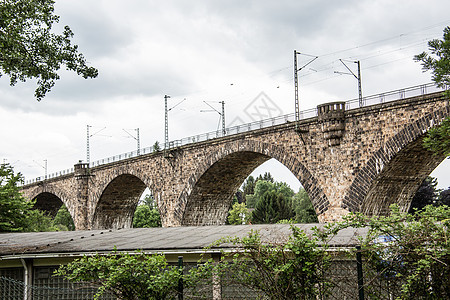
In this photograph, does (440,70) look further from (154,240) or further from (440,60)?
(154,240)

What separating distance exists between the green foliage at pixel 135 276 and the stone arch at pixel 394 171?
45.5 feet

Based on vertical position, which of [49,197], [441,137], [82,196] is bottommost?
[82,196]

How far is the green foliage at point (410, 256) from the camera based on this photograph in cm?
605

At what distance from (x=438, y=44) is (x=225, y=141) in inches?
625

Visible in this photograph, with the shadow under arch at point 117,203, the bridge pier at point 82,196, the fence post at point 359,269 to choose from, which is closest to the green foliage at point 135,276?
the fence post at point 359,269

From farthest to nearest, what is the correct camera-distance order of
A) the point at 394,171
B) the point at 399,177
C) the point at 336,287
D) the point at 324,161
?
the point at 324,161
the point at 399,177
the point at 394,171
the point at 336,287

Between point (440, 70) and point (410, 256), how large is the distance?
8.35 m

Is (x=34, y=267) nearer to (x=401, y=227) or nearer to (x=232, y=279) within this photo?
(x=232, y=279)

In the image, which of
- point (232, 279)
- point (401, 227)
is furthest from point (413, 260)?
point (232, 279)

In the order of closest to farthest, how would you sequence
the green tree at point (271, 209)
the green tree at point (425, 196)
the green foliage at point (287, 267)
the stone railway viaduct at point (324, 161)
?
the green foliage at point (287, 267)
the stone railway viaduct at point (324, 161)
the green tree at point (425, 196)
the green tree at point (271, 209)

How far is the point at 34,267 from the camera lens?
9844 millimetres

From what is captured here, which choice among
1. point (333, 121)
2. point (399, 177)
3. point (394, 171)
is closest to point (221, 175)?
point (333, 121)

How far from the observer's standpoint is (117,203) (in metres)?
42.8

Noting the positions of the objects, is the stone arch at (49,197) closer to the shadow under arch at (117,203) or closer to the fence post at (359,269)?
the shadow under arch at (117,203)
